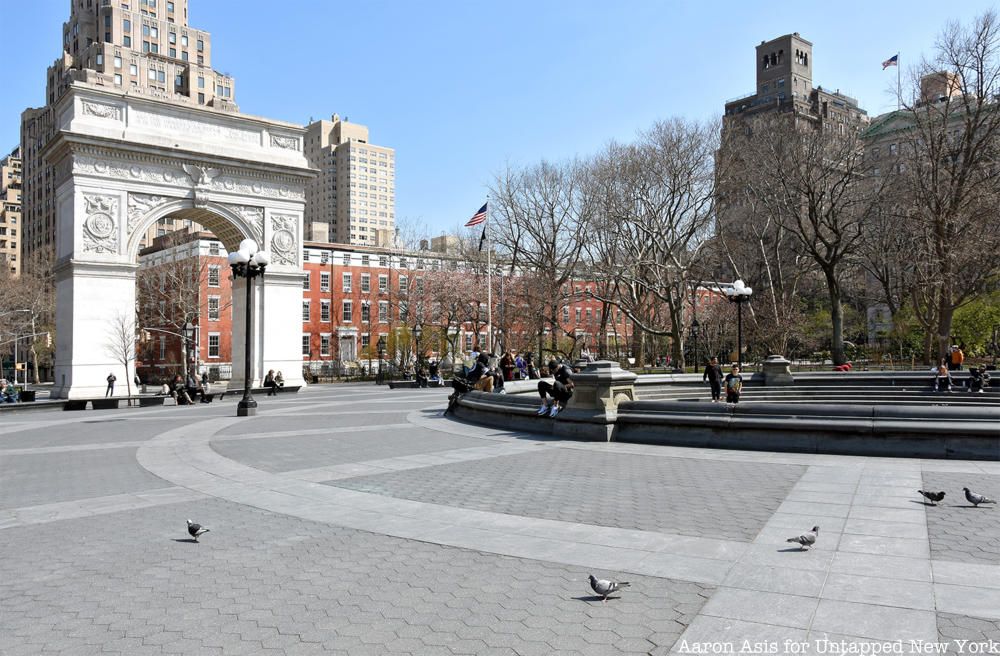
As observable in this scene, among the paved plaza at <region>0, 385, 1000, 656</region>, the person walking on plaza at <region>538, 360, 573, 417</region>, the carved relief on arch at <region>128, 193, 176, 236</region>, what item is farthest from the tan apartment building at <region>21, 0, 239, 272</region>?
the paved plaza at <region>0, 385, 1000, 656</region>

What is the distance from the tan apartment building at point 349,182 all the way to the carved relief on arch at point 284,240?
452 ft

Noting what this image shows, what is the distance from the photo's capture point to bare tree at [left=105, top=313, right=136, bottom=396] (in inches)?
1345

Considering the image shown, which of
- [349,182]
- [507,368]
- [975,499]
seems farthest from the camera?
[349,182]

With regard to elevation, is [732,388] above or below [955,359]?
below

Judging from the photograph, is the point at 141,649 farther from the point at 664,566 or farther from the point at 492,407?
the point at 492,407

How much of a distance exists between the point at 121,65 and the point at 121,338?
272ft

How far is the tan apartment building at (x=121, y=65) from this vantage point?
321 feet

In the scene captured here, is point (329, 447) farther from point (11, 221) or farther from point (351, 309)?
point (11, 221)

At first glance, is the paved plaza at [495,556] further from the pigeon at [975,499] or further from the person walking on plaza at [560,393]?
the person walking on plaza at [560,393]

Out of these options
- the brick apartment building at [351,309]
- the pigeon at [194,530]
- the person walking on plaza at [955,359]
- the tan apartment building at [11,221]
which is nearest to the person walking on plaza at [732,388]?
the person walking on plaza at [955,359]

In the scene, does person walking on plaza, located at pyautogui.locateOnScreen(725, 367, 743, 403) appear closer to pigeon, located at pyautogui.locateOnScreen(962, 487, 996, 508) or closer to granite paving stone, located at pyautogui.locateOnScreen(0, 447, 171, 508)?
pigeon, located at pyautogui.locateOnScreen(962, 487, 996, 508)

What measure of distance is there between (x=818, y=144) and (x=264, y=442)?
110ft

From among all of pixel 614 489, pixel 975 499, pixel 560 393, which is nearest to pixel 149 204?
pixel 560 393

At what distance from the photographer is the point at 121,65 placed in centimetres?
9894
